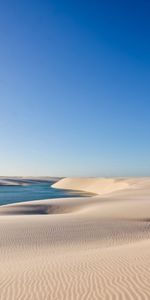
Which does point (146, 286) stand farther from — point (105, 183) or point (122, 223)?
point (105, 183)

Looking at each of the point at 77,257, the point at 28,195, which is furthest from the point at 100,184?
the point at 77,257

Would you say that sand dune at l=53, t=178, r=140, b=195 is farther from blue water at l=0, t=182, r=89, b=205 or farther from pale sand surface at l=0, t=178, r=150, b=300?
pale sand surface at l=0, t=178, r=150, b=300

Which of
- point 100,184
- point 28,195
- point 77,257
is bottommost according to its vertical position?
point 77,257

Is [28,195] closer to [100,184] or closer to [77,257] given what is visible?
[100,184]

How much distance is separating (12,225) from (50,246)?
432cm

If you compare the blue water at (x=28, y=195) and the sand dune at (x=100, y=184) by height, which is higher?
the sand dune at (x=100, y=184)

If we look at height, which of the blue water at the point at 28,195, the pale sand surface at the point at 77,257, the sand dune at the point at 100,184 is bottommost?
the pale sand surface at the point at 77,257

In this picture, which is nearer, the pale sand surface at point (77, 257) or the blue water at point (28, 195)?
the pale sand surface at point (77, 257)

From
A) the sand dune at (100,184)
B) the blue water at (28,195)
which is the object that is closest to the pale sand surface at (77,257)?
the blue water at (28,195)

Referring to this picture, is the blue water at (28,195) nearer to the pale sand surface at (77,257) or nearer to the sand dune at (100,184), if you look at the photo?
the sand dune at (100,184)

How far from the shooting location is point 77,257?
1030cm

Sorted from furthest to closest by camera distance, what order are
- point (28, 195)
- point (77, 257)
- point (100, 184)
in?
A: point (100, 184) → point (28, 195) → point (77, 257)

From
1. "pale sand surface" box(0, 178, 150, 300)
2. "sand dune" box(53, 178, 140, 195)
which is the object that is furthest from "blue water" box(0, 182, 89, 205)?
"pale sand surface" box(0, 178, 150, 300)

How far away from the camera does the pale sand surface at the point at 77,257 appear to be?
668cm
